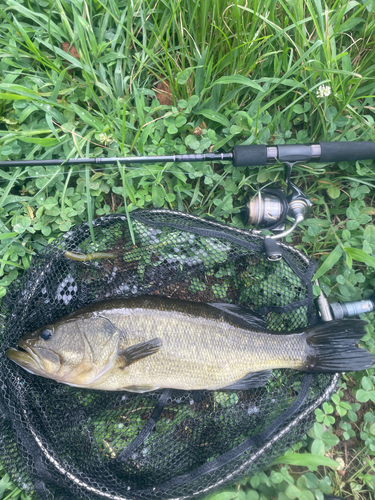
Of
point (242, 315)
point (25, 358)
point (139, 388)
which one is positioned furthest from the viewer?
point (242, 315)

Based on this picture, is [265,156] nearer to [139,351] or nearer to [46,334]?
[139,351]

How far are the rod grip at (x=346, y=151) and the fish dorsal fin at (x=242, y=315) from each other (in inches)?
50.6

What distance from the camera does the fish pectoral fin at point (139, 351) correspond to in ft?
7.32

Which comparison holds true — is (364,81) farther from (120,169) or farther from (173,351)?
(173,351)

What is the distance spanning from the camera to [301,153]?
8.14 ft

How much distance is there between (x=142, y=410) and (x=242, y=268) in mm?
1310

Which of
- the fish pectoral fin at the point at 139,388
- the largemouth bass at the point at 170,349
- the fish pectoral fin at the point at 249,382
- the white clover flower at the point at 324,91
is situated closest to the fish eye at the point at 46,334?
the largemouth bass at the point at 170,349

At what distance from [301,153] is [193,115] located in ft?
2.99

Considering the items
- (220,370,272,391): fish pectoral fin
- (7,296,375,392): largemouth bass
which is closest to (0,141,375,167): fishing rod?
(7,296,375,392): largemouth bass

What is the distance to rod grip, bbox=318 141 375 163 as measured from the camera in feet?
8.25

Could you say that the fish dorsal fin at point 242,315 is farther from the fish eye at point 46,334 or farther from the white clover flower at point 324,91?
the white clover flower at point 324,91

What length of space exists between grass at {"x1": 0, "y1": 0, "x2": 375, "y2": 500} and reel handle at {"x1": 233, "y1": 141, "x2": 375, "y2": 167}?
0.18 m

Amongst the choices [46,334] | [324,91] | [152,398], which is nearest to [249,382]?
[152,398]

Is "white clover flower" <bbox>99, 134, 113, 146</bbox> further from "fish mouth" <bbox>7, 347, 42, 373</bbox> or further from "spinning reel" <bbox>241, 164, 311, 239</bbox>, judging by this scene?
"fish mouth" <bbox>7, 347, 42, 373</bbox>
